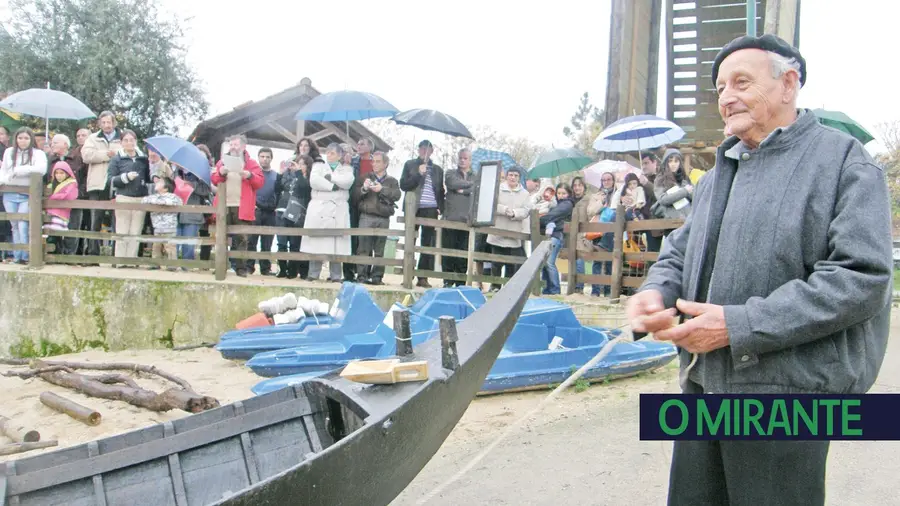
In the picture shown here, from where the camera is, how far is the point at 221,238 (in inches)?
371

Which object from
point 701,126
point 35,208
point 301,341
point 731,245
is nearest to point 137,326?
point 35,208

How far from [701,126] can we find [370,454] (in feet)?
38.5

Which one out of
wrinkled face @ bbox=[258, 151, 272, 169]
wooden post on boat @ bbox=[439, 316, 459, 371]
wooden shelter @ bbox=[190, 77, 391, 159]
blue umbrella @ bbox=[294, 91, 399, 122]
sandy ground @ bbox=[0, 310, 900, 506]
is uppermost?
wooden shelter @ bbox=[190, 77, 391, 159]

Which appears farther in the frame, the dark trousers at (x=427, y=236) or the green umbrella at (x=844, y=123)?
the dark trousers at (x=427, y=236)

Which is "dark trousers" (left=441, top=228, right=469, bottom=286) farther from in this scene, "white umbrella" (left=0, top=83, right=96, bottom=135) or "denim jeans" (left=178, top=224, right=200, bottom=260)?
"white umbrella" (left=0, top=83, right=96, bottom=135)

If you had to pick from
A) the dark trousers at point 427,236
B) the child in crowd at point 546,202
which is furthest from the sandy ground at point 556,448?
the child in crowd at point 546,202

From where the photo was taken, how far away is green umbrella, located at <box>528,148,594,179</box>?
1125cm

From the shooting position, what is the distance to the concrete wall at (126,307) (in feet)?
29.3

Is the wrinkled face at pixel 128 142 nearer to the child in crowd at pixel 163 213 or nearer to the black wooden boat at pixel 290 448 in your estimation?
the child in crowd at pixel 163 213

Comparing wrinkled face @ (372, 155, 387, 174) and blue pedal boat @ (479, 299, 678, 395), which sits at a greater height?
wrinkled face @ (372, 155, 387, 174)

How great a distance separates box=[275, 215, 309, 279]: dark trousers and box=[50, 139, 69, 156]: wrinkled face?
3308mm

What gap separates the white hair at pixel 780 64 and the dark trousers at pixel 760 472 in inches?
36.7

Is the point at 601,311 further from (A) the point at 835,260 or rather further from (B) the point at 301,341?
(A) the point at 835,260

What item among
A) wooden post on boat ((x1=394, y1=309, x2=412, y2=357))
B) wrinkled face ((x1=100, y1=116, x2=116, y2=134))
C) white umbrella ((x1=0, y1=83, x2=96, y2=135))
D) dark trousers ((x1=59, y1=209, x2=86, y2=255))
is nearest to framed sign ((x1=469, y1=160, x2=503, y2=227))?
wrinkled face ((x1=100, y1=116, x2=116, y2=134))
